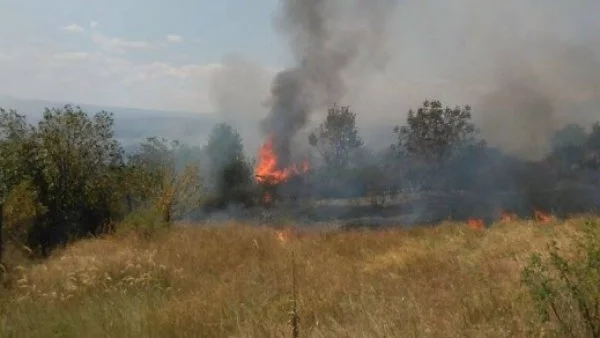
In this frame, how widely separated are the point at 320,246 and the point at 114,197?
12.5 metres

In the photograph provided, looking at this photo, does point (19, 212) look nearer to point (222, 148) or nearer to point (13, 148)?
point (13, 148)

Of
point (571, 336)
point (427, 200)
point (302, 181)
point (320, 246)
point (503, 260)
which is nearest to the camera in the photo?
point (571, 336)

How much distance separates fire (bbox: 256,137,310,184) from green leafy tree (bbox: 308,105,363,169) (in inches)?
187

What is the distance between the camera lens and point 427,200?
136ft

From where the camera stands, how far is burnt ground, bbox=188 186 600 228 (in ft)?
121

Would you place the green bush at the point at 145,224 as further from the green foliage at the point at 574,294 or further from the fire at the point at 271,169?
the fire at the point at 271,169

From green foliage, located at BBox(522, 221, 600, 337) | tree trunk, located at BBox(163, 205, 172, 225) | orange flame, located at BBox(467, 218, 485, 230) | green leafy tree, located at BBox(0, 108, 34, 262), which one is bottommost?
orange flame, located at BBox(467, 218, 485, 230)

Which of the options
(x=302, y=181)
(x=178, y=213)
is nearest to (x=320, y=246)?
(x=178, y=213)

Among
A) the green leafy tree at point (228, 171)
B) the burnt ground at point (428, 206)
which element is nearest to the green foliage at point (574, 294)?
the burnt ground at point (428, 206)

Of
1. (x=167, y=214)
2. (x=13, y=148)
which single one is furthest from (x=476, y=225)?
(x=13, y=148)

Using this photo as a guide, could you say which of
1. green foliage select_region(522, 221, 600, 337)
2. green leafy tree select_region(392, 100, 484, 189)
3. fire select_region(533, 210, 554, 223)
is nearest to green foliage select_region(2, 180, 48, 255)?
green foliage select_region(522, 221, 600, 337)

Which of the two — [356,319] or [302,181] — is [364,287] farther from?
[302,181]

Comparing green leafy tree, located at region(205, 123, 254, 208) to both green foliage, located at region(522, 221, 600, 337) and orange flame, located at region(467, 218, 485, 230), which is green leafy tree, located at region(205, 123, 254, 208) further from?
green foliage, located at region(522, 221, 600, 337)

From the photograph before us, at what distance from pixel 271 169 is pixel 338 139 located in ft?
33.8
